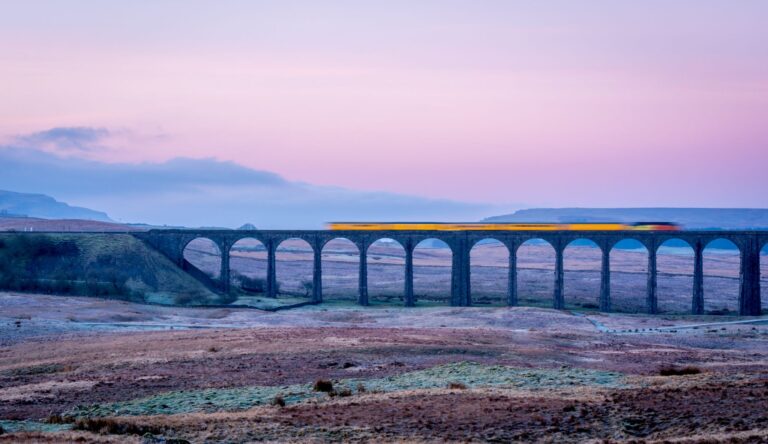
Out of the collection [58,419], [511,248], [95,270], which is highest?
[511,248]

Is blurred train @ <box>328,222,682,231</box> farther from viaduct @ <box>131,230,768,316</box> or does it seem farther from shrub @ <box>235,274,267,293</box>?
shrub @ <box>235,274,267,293</box>

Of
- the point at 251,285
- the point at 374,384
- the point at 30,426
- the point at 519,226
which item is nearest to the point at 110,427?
the point at 30,426

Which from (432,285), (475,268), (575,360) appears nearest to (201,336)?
(575,360)

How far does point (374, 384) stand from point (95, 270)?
159 feet

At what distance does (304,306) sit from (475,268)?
58.1m

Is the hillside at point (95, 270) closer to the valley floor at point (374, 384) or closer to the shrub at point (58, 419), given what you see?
the valley floor at point (374, 384)

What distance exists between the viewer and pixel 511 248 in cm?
6681

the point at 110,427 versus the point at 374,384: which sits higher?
the point at 110,427

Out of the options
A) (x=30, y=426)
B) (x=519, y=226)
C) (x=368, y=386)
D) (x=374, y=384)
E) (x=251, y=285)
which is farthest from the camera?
(x=519, y=226)

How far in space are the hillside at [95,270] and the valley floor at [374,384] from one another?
1754 centimetres

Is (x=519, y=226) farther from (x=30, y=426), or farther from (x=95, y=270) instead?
(x=30, y=426)

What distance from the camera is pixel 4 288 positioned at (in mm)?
61594

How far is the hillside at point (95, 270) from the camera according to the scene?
63.4m

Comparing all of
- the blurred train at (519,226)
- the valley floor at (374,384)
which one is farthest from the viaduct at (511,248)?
the valley floor at (374,384)
